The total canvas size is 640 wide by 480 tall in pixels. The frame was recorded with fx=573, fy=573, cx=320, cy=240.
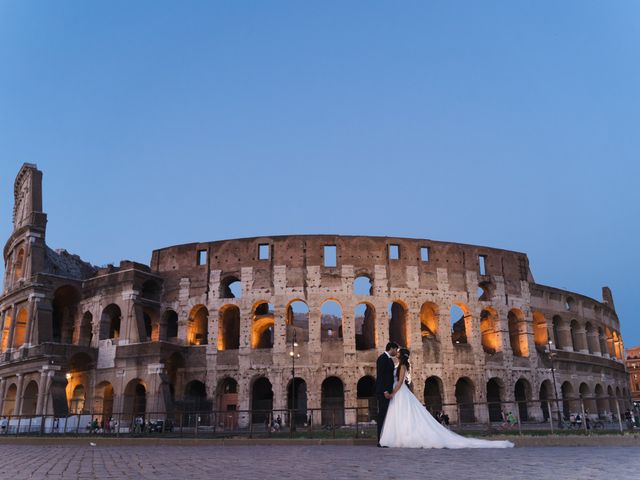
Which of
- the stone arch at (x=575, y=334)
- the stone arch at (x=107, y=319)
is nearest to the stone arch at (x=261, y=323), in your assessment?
the stone arch at (x=107, y=319)

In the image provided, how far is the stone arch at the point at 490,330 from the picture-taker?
39.0 meters

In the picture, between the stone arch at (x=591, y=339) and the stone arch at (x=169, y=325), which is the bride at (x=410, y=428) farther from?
the stone arch at (x=591, y=339)

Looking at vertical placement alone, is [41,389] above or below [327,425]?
above

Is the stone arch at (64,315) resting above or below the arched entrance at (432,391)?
above

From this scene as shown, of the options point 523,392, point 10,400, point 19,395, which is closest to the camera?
point 19,395

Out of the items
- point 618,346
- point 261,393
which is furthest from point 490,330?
point 618,346

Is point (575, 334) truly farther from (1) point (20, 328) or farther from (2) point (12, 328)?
(2) point (12, 328)

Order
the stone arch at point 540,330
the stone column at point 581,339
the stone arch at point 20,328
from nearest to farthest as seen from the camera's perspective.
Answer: the stone arch at point 20,328 → the stone arch at point 540,330 → the stone column at point 581,339

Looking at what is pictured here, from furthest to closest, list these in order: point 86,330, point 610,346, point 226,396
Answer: point 610,346 < point 86,330 < point 226,396

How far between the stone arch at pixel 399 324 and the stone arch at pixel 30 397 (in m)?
23.1

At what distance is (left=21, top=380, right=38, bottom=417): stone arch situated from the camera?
118ft

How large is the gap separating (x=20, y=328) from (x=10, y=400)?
4795 mm

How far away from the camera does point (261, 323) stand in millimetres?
38562


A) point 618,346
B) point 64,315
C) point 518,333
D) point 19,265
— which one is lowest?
point 518,333
